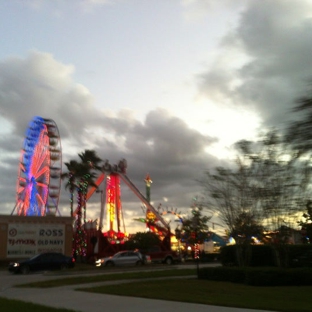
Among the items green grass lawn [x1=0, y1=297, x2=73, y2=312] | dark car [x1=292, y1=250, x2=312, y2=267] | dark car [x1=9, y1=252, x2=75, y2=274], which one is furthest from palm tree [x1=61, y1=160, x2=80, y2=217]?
green grass lawn [x1=0, y1=297, x2=73, y2=312]

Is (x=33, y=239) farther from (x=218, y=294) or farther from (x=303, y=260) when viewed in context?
(x=218, y=294)

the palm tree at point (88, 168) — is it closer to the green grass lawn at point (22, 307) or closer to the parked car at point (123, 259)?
the parked car at point (123, 259)

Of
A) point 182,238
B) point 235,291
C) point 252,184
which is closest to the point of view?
point 235,291

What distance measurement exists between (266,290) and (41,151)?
33.6 meters

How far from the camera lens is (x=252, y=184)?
25281 millimetres

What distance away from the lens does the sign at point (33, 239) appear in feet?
138

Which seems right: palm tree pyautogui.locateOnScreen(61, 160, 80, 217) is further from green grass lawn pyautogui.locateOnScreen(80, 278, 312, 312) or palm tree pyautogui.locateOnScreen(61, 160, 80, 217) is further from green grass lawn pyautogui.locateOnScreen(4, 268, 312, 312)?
green grass lawn pyautogui.locateOnScreen(80, 278, 312, 312)

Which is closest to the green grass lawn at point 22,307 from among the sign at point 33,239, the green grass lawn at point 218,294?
the green grass lawn at point 218,294

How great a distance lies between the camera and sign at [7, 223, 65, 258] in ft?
138

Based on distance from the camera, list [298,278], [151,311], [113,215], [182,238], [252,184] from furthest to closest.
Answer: [113,215]
[182,238]
[252,184]
[298,278]
[151,311]

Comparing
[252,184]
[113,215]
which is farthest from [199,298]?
[113,215]

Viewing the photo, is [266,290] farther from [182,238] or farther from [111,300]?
[182,238]

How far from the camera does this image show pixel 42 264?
33.6 metres

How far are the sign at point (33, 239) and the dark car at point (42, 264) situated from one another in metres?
8.62
